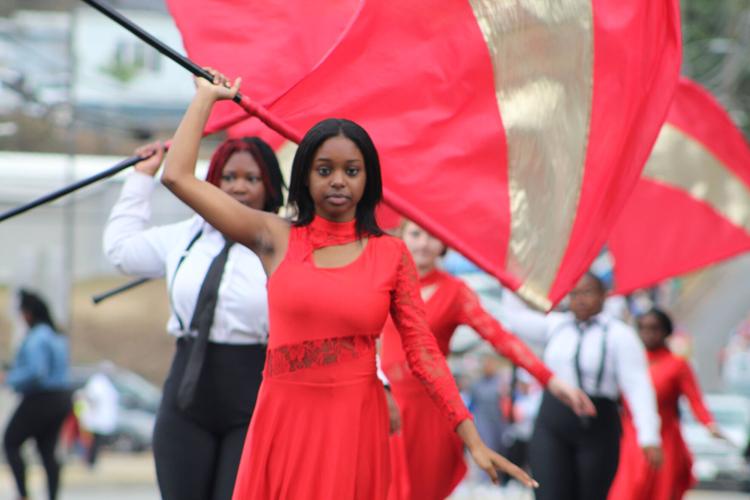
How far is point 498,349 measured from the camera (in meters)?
7.02

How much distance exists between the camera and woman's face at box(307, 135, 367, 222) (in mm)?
5059

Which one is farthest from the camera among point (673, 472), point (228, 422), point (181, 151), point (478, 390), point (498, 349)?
point (478, 390)

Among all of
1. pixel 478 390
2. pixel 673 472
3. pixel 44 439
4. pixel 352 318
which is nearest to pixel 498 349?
pixel 352 318

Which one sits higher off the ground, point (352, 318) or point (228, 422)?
point (352, 318)

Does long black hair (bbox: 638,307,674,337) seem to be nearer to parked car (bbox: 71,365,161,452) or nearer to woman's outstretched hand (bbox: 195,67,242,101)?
woman's outstretched hand (bbox: 195,67,242,101)

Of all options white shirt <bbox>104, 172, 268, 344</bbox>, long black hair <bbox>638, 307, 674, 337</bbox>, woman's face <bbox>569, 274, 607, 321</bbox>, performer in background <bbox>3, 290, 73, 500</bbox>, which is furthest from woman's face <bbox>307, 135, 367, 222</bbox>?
performer in background <bbox>3, 290, 73, 500</bbox>

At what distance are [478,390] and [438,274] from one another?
43.6ft

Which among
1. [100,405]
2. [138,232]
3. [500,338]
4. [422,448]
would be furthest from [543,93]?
[100,405]

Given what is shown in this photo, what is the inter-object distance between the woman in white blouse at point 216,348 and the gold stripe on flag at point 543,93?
0.91 m

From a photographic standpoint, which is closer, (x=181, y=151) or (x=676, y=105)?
(x=181, y=151)

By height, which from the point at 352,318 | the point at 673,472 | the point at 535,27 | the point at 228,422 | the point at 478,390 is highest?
the point at 535,27

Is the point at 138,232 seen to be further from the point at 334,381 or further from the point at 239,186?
the point at 334,381

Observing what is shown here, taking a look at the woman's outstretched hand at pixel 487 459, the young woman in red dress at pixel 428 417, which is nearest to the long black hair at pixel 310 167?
the woman's outstretched hand at pixel 487 459

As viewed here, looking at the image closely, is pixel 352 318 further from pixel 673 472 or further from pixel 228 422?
pixel 673 472
